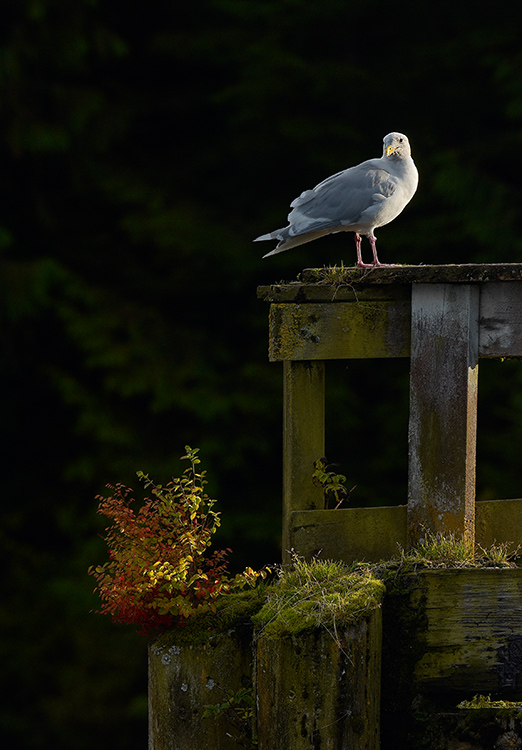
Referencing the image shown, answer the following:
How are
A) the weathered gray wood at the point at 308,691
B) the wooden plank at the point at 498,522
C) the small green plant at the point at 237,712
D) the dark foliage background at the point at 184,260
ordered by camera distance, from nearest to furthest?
1. the weathered gray wood at the point at 308,691
2. the small green plant at the point at 237,712
3. the wooden plank at the point at 498,522
4. the dark foliage background at the point at 184,260

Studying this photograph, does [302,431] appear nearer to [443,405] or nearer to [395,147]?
[443,405]

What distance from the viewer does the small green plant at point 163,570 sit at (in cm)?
249

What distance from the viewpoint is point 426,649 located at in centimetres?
225

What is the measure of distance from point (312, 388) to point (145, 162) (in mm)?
7985

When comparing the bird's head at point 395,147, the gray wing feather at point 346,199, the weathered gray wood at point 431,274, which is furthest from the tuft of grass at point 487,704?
the bird's head at point 395,147

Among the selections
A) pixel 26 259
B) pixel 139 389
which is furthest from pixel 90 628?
pixel 26 259

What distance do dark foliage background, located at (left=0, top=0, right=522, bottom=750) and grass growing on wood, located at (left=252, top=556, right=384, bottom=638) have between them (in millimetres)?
6584

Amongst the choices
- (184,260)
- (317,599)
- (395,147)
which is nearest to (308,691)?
(317,599)

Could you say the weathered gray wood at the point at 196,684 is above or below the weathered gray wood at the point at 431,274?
below

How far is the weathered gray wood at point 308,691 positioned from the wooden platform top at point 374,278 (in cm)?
101

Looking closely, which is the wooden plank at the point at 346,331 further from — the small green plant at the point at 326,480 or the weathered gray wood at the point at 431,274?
the small green plant at the point at 326,480

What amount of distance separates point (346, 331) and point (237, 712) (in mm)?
1032

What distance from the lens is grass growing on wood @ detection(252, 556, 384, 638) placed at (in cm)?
212

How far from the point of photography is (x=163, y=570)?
2516 millimetres
